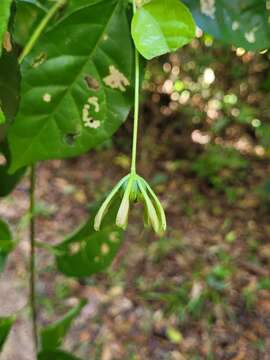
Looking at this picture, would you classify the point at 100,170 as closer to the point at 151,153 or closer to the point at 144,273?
the point at 151,153

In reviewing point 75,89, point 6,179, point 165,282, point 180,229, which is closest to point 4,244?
point 6,179

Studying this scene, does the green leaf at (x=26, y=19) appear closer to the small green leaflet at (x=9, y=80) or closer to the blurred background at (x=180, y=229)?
the small green leaflet at (x=9, y=80)

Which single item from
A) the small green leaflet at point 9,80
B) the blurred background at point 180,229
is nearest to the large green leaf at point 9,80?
the small green leaflet at point 9,80

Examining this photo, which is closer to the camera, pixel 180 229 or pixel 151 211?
pixel 151 211

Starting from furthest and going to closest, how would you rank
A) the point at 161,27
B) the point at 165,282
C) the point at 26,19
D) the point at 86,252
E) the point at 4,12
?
the point at 165,282
the point at 86,252
the point at 26,19
the point at 161,27
the point at 4,12

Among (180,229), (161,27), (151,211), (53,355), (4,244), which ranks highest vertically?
(161,27)

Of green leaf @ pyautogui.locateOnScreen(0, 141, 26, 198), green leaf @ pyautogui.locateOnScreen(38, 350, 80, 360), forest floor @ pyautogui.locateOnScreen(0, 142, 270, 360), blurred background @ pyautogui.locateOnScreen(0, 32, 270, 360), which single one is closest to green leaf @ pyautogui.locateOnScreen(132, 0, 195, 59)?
green leaf @ pyautogui.locateOnScreen(0, 141, 26, 198)

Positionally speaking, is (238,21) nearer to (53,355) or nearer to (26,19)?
(26,19)

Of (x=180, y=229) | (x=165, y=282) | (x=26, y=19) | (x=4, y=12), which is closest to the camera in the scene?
(x=4, y=12)
